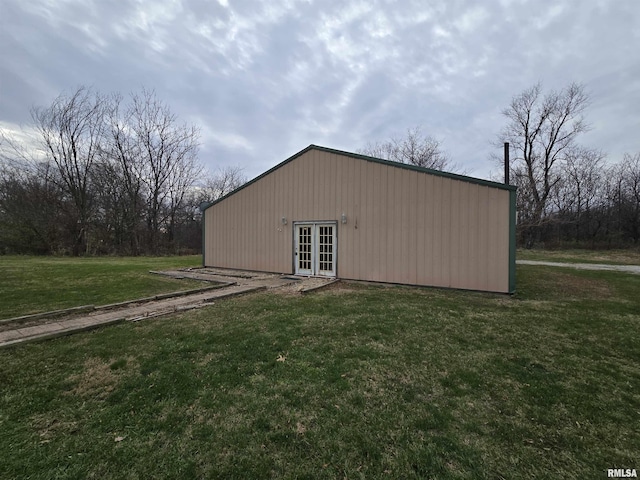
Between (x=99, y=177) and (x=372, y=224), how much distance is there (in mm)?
21624

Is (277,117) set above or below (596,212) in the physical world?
above

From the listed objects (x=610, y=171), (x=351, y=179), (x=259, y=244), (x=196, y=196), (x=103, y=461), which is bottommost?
(x=103, y=461)

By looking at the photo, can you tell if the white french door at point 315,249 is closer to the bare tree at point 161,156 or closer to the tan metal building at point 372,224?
the tan metal building at point 372,224

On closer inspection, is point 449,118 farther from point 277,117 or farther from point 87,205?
point 87,205

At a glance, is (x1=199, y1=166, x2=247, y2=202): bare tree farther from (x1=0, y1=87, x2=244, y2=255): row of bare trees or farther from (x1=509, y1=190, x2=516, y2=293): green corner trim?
(x1=509, y1=190, x2=516, y2=293): green corner trim

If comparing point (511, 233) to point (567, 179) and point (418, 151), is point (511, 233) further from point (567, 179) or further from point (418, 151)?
point (567, 179)

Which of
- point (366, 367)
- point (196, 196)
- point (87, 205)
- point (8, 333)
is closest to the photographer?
point (366, 367)

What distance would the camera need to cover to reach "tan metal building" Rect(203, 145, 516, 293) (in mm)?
7207

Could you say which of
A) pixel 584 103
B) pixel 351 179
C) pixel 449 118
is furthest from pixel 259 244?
pixel 584 103

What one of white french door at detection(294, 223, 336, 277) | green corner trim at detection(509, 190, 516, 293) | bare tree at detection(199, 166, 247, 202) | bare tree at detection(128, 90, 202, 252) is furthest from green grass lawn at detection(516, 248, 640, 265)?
bare tree at detection(128, 90, 202, 252)

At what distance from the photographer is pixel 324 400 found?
99.0 inches

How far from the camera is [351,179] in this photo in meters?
9.11

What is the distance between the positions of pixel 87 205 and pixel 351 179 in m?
20.9

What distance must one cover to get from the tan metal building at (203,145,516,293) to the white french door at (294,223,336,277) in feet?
0.12
